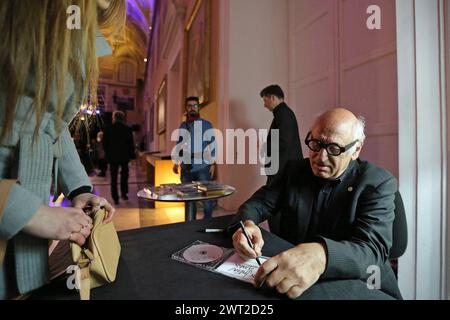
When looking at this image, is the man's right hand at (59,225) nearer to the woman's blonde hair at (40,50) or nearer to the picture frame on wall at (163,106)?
the woman's blonde hair at (40,50)

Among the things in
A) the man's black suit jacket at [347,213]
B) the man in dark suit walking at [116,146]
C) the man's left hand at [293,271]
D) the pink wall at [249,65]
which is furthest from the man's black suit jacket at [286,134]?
the man in dark suit walking at [116,146]

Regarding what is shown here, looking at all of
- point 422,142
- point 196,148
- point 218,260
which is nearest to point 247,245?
point 218,260

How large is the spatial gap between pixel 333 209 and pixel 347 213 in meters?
0.05

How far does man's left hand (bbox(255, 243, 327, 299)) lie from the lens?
→ 561 millimetres

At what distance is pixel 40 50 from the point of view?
53 centimetres

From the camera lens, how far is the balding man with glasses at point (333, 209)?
0.65 meters

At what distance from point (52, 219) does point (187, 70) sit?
539cm

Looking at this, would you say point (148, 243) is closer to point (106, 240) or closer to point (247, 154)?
point (106, 240)

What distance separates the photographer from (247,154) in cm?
344

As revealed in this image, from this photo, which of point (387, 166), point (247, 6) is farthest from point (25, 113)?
point (247, 6)

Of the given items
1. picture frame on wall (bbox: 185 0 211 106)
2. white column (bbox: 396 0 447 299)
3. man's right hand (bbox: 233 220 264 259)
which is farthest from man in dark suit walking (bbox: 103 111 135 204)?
white column (bbox: 396 0 447 299)

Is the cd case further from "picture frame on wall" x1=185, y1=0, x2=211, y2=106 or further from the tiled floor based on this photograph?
"picture frame on wall" x1=185, y1=0, x2=211, y2=106

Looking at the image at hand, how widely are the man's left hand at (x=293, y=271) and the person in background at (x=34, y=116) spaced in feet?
1.39

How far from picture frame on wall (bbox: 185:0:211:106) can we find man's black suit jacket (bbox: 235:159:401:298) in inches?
123
